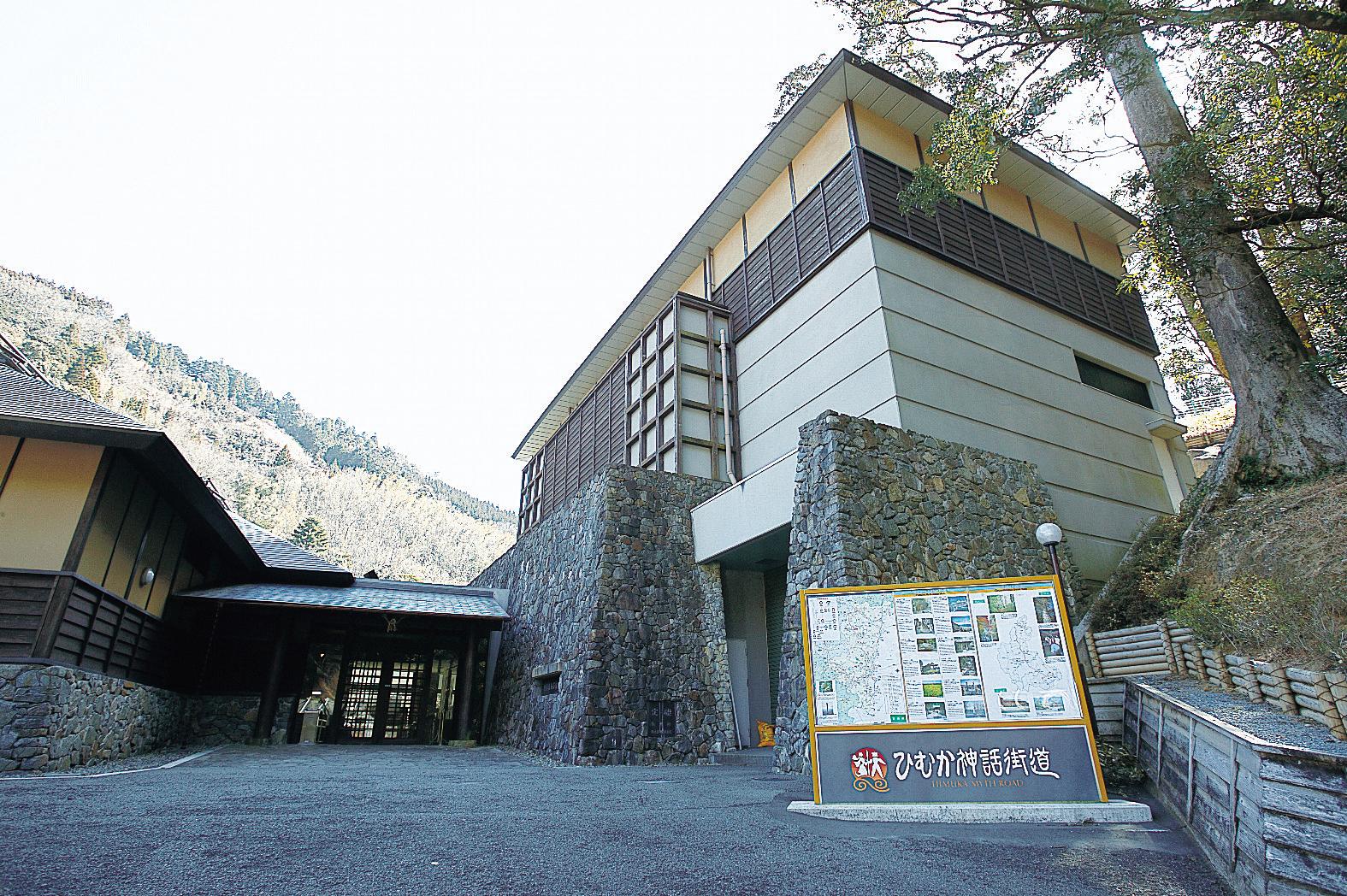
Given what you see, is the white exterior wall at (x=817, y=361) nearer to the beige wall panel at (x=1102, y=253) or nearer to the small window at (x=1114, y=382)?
the small window at (x=1114, y=382)

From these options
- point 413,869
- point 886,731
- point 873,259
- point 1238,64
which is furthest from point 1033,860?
point 1238,64

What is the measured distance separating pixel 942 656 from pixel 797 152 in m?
11.1

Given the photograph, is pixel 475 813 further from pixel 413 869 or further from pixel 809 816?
pixel 809 816

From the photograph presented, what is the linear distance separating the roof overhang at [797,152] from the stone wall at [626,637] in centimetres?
590

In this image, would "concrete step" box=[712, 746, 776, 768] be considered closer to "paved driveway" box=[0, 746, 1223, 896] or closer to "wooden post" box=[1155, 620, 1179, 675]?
"paved driveway" box=[0, 746, 1223, 896]

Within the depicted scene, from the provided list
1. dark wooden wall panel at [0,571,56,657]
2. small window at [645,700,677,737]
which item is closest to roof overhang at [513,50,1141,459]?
small window at [645,700,677,737]

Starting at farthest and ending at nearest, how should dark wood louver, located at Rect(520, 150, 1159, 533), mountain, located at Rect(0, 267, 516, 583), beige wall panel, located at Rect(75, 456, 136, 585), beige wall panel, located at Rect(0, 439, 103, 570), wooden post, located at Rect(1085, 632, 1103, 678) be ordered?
mountain, located at Rect(0, 267, 516, 583), dark wood louver, located at Rect(520, 150, 1159, 533), beige wall panel, located at Rect(75, 456, 136, 585), wooden post, located at Rect(1085, 632, 1103, 678), beige wall panel, located at Rect(0, 439, 103, 570)

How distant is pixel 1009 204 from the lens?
538 inches

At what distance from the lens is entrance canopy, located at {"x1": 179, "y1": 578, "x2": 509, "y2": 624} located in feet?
36.2

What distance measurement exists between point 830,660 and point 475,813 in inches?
103

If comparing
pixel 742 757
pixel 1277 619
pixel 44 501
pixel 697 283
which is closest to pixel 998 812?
pixel 1277 619

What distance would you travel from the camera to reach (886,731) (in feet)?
14.7

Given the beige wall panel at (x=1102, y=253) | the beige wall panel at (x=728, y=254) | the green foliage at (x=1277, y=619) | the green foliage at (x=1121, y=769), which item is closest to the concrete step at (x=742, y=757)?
the green foliage at (x=1121, y=769)

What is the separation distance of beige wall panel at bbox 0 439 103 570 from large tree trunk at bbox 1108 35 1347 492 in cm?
1360
